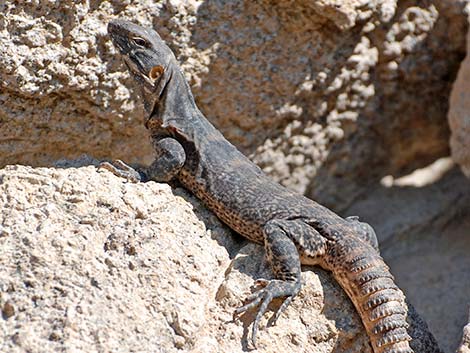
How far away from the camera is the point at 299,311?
4.62 m

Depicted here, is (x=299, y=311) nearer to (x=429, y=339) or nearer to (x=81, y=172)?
(x=429, y=339)

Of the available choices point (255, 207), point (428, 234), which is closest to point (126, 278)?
point (255, 207)

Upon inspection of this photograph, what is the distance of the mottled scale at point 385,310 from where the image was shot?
14.8 ft

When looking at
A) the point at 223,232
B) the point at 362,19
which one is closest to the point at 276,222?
the point at 223,232

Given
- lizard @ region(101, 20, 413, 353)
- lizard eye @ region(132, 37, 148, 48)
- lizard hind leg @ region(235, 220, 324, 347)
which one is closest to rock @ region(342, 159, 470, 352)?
lizard @ region(101, 20, 413, 353)

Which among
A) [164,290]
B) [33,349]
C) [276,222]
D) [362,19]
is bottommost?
[33,349]

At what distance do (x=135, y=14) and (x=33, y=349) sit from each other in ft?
9.38

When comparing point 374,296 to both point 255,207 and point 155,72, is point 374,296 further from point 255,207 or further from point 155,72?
point 155,72

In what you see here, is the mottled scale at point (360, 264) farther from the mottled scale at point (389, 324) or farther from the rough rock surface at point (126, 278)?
the mottled scale at point (389, 324)

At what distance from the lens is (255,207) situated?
5.02m

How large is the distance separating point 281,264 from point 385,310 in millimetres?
662

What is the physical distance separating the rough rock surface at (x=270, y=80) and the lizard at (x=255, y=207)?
1.46ft

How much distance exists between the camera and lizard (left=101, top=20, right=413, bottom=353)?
4.55 m

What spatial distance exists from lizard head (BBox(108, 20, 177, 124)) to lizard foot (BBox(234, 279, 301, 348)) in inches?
64.6
